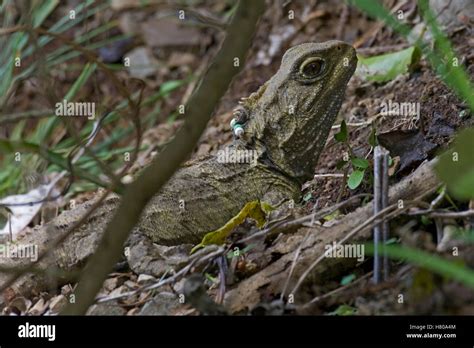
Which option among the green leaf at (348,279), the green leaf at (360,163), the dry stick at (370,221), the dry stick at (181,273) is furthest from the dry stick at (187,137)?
the green leaf at (360,163)

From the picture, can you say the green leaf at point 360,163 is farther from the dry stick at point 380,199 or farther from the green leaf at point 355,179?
the dry stick at point 380,199

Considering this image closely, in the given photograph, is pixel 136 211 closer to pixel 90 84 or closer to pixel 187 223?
pixel 187 223

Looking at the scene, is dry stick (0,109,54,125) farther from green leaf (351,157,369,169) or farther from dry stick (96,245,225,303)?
green leaf (351,157,369,169)

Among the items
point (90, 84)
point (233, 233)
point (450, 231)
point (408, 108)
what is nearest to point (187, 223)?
point (233, 233)

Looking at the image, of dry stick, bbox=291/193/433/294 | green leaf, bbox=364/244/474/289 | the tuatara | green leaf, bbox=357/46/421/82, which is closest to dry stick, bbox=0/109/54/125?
the tuatara

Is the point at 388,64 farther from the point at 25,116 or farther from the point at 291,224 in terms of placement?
the point at 25,116

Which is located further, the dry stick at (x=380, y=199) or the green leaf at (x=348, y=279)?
the green leaf at (x=348, y=279)

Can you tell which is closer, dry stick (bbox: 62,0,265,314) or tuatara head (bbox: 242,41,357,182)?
dry stick (bbox: 62,0,265,314)

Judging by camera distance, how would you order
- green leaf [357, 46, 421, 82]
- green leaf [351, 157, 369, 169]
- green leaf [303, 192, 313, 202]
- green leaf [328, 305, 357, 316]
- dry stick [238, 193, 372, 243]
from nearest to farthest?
green leaf [328, 305, 357, 316] → dry stick [238, 193, 372, 243] → green leaf [351, 157, 369, 169] → green leaf [303, 192, 313, 202] → green leaf [357, 46, 421, 82]
